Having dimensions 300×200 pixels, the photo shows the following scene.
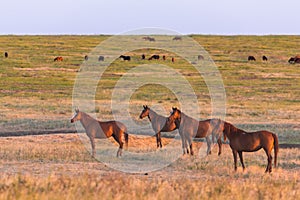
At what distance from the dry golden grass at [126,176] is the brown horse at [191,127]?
2.20 ft

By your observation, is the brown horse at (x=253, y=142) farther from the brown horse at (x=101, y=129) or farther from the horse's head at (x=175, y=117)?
the brown horse at (x=101, y=129)

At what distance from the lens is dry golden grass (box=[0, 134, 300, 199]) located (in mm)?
11719

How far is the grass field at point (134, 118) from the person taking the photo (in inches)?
488

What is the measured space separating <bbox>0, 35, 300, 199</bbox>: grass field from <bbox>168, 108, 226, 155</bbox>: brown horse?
0.86 meters

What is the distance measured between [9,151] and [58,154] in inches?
71.0

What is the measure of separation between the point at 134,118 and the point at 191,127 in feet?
53.5

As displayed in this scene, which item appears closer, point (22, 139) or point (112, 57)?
point (22, 139)

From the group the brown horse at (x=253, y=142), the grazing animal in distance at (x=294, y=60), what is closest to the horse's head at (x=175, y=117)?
the brown horse at (x=253, y=142)

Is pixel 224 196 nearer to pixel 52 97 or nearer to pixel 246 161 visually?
pixel 246 161

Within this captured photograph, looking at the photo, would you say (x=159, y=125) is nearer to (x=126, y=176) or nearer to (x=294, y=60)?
(x=126, y=176)

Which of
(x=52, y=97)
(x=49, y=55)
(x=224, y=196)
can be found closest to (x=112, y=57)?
(x=49, y=55)

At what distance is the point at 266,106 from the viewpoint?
4662cm

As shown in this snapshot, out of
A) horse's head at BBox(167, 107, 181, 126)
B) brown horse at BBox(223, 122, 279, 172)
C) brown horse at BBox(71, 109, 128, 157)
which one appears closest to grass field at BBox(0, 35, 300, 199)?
brown horse at BBox(223, 122, 279, 172)

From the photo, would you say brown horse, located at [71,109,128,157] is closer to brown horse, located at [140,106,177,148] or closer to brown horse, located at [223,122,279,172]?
brown horse, located at [140,106,177,148]
